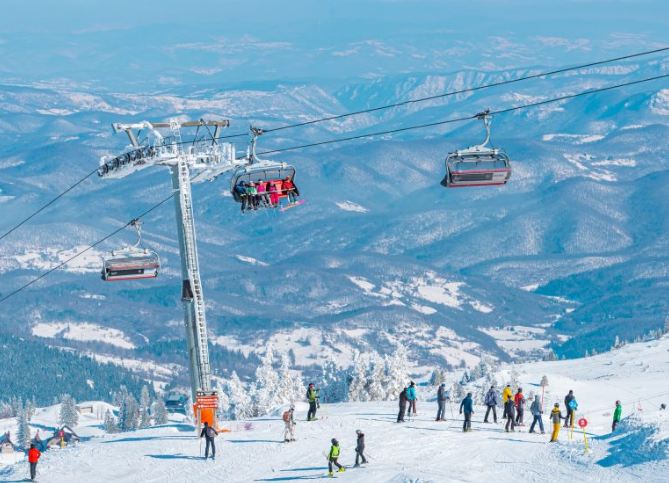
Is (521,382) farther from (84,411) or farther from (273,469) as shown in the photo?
(84,411)

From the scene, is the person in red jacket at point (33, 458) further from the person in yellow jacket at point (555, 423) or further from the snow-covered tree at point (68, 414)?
the snow-covered tree at point (68, 414)

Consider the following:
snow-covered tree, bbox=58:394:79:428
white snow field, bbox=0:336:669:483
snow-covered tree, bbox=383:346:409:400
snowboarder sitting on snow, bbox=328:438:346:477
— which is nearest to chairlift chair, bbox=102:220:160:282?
white snow field, bbox=0:336:669:483

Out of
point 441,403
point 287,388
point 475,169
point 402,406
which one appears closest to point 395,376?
point 287,388

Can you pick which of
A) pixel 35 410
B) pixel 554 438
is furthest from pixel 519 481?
pixel 35 410

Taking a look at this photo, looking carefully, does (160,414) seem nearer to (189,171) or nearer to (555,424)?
(189,171)

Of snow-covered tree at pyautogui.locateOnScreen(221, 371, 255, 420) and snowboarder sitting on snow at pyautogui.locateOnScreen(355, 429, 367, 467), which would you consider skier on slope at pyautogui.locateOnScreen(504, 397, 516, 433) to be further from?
snow-covered tree at pyautogui.locateOnScreen(221, 371, 255, 420)

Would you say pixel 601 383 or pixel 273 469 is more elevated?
pixel 601 383

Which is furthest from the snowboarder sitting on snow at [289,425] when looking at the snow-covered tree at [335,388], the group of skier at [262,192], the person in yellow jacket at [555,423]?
the snow-covered tree at [335,388]

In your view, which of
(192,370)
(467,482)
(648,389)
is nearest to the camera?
(467,482)

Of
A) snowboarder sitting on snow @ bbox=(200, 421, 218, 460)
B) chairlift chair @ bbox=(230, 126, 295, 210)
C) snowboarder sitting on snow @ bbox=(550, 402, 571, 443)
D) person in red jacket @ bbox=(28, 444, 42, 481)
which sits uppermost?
chairlift chair @ bbox=(230, 126, 295, 210)
